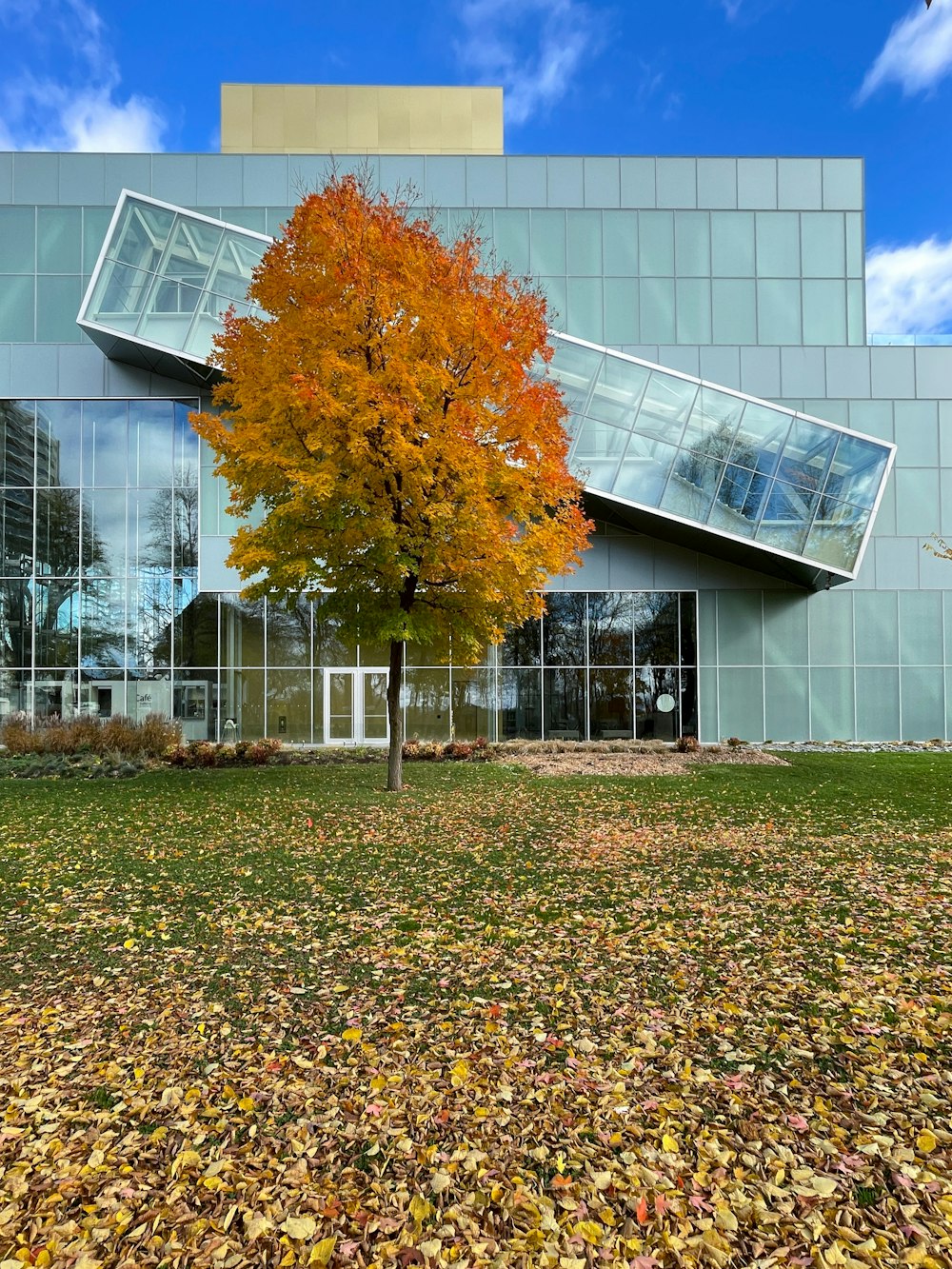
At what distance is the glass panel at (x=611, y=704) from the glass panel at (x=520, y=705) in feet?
5.38

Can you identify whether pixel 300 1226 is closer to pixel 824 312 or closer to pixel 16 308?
pixel 824 312

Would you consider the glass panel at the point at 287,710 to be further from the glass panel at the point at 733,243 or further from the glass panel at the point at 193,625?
the glass panel at the point at 733,243

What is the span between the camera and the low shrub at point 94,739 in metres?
18.4

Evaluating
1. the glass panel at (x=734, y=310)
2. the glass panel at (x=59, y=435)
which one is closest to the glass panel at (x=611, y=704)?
the glass panel at (x=734, y=310)

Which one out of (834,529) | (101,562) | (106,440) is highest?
(106,440)

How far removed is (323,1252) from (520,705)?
2283 centimetres

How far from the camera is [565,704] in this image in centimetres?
2562

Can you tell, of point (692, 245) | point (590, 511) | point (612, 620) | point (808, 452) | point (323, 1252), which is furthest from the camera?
point (692, 245)

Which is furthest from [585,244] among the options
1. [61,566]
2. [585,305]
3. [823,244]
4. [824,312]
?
[61,566]

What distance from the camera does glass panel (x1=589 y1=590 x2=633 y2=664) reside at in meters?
25.8

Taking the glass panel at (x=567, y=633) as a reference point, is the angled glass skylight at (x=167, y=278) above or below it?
above

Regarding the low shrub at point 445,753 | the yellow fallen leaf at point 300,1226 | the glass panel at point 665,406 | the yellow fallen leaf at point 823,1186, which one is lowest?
the low shrub at point 445,753

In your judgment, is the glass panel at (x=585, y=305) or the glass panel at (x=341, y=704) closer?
the glass panel at (x=341, y=704)

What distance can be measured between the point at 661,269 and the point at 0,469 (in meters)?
21.1
